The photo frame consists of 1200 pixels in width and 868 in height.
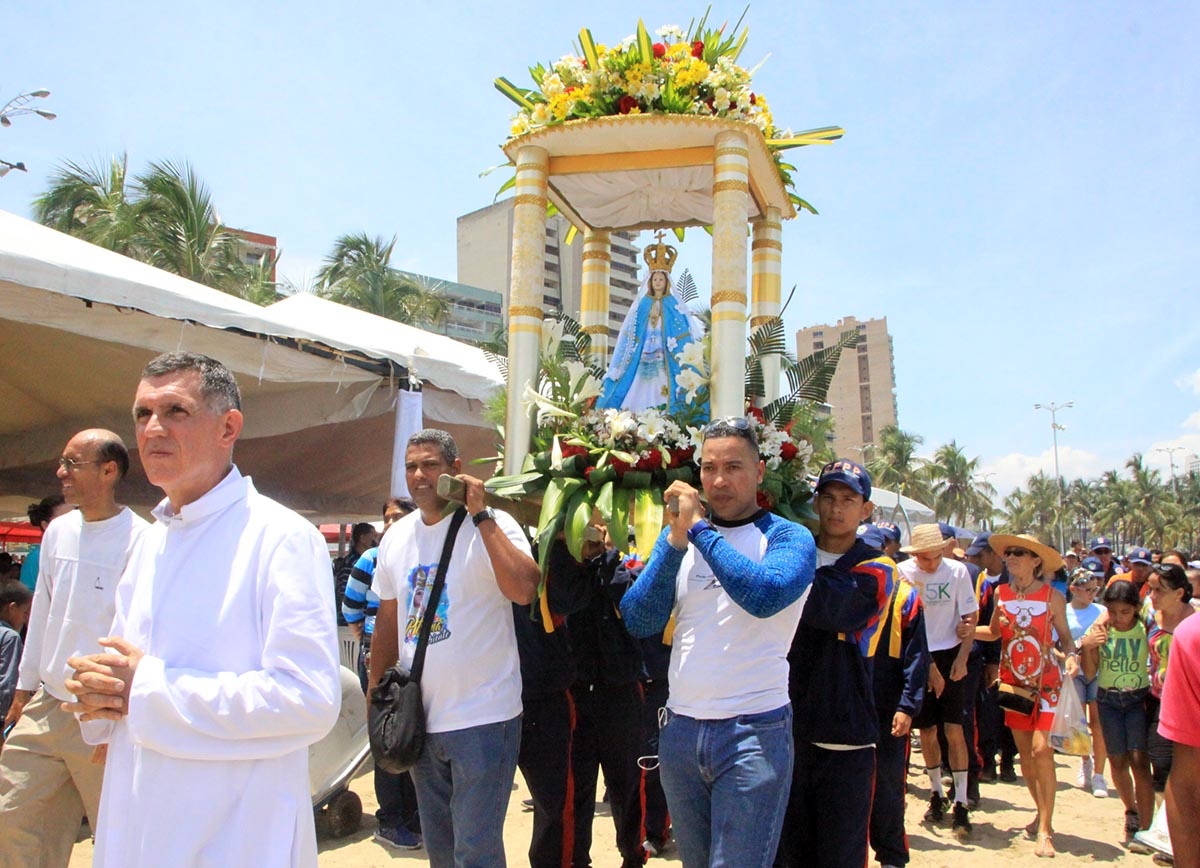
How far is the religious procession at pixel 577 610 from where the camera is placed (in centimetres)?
212

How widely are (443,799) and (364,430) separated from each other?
25.6 ft

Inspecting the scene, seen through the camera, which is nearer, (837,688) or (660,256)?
(837,688)

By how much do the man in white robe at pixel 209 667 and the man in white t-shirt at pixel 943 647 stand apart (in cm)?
516

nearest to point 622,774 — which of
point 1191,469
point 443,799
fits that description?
point 443,799

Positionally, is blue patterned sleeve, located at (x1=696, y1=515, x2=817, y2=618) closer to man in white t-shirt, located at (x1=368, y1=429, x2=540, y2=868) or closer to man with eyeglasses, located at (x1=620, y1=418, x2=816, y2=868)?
man with eyeglasses, located at (x1=620, y1=418, x2=816, y2=868)

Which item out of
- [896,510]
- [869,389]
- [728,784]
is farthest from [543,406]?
[869,389]

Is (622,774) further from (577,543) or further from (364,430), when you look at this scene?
(364,430)

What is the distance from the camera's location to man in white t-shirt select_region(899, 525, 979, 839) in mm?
6391

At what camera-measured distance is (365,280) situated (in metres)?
28.1

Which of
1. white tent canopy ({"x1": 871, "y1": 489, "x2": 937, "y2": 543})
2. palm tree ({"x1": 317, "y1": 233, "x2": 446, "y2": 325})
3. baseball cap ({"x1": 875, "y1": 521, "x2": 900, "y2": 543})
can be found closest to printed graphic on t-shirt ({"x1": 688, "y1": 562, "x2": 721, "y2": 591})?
baseball cap ({"x1": 875, "y1": 521, "x2": 900, "y2": 543})

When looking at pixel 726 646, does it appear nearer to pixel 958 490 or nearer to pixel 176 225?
pixel 176 225

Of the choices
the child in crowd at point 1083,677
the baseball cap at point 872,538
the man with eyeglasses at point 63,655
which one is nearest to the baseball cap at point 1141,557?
the child in crowd at point 1083,677

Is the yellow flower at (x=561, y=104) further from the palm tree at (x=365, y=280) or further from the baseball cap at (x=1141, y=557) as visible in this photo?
the palm tree at (x=365, y=280)

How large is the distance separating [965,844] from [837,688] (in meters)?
3.34
